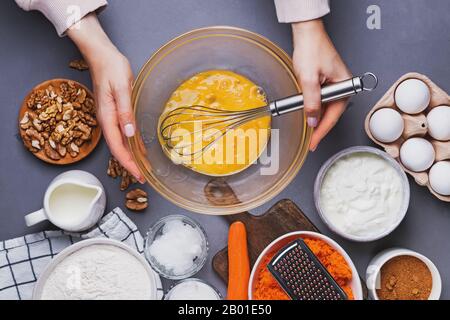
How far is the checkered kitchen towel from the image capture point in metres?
1.10

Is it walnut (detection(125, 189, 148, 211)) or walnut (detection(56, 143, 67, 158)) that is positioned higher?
walnut (detection(56, 143, 67, 158))

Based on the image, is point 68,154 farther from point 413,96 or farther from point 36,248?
point 413,96

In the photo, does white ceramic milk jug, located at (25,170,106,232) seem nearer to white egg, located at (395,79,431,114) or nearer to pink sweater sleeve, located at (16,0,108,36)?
pink sweater sleeve, located at (16,0,108,36)

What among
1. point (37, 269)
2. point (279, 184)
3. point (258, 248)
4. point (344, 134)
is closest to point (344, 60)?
point (344, 134)

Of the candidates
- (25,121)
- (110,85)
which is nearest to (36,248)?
(25,121)

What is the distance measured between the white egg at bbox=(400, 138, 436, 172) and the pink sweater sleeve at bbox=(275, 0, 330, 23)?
0.27m

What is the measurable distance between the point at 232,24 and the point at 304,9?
0.51 ft

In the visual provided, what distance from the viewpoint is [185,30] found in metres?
1.14

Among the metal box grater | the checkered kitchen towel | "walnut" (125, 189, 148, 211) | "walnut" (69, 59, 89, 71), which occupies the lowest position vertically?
the metal box grater

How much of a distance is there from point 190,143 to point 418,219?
0.45 m

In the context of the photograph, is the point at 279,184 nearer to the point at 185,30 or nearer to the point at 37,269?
the point at 185,30

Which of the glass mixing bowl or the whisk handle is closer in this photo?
the whisk handle

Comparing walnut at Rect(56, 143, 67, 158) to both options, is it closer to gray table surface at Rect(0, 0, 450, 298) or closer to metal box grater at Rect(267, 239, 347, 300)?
gray table surface at Rect(0, 0, 450, 298)

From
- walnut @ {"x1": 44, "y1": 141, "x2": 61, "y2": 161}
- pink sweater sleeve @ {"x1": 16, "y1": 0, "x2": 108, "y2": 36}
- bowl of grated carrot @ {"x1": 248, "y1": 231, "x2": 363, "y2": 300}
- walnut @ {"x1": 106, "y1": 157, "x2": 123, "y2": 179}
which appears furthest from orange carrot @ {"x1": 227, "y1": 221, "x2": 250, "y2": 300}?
pink sweater sleeve @ {"x1": 16, "y1": 0, "x2": 108, "y2": 36}
